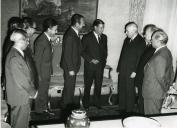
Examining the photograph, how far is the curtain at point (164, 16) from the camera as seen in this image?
712cm

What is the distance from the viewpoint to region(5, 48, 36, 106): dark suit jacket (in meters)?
3.73

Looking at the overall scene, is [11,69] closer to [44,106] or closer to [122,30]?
[44,106]

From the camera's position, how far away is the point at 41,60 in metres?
5.02

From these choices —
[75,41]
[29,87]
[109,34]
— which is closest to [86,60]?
[75,41]

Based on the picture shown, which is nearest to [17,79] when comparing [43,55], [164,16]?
[43,55]

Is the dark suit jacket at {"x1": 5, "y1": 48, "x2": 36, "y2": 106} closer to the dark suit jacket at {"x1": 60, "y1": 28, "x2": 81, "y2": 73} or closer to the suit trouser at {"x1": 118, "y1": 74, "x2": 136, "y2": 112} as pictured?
the dark suit jacket at {"x1": 60, "y1": 28, "x2": 81, "y2": 73}

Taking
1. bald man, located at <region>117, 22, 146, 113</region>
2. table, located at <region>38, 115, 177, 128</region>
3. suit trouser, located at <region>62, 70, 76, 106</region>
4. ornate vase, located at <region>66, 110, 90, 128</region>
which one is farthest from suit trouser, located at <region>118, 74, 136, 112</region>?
ornate vase, located at <region>66, 110, 90, 128</region>

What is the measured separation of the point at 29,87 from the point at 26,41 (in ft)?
2.21

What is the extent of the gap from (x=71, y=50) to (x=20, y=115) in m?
1.81

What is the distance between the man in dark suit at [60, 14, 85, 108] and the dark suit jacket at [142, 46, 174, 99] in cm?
160

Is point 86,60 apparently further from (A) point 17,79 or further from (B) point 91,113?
(A) point 17,79

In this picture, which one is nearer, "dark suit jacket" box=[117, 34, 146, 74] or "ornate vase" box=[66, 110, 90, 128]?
"ornate vase" box=[66, 110, 90, 128]

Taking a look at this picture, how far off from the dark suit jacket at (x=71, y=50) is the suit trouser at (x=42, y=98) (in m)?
0.56

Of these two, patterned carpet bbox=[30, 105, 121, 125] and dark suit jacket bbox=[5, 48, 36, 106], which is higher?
dark suit jacket bbox=[5, 48, 36, 106]
